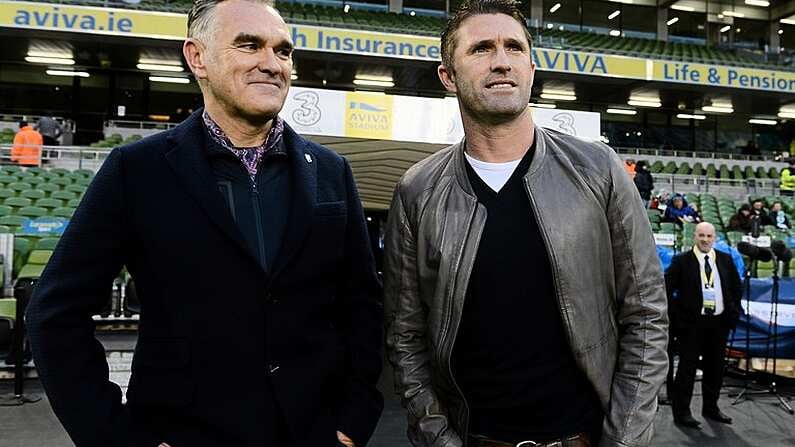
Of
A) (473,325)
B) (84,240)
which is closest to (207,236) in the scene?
(84,240)

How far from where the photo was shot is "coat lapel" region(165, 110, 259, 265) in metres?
→ 1.19

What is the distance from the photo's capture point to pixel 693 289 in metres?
4.54

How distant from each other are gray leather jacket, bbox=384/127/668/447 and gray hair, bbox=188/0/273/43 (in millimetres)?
645

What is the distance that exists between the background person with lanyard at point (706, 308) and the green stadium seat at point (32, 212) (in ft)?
27.2

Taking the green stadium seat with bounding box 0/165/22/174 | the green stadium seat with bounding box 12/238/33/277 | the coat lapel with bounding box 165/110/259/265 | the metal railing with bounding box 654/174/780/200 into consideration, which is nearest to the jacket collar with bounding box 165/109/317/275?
the coat lapel with bounding box 165/110/259/265

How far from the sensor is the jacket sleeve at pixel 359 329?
1304mm

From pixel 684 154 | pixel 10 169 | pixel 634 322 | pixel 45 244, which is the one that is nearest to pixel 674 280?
pixel 634 322

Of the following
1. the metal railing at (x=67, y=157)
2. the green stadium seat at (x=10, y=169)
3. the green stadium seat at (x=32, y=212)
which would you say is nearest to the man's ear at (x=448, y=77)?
the green stadium seat at (x=32, y=212)

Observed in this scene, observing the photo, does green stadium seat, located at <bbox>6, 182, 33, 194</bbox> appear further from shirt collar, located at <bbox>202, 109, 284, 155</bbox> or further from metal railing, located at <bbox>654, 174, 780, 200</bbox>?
metal railing, located at <bbox>654, 174, 780, 200</bbox>

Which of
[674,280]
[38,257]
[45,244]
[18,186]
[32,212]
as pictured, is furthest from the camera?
[18,186]

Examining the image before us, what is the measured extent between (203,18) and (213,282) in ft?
1.95

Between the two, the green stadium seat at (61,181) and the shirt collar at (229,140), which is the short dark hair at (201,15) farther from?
the green stadium seat at (61,181)

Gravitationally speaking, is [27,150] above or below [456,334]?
above

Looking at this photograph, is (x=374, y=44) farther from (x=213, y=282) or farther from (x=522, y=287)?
(x=213, y=282)
